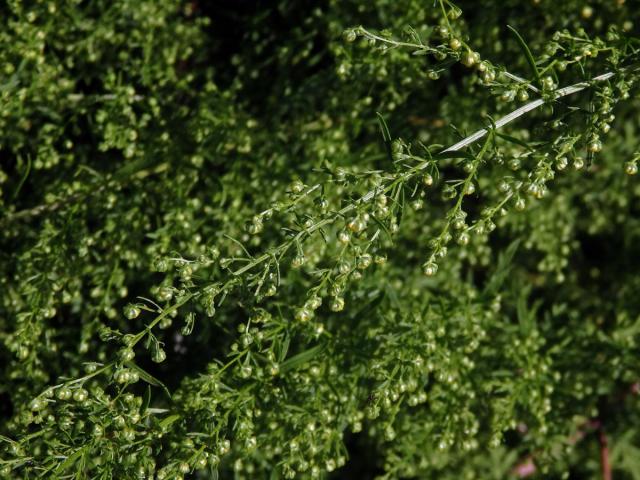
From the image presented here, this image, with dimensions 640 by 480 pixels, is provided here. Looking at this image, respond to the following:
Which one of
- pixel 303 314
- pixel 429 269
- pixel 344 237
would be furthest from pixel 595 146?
pixel 303 314

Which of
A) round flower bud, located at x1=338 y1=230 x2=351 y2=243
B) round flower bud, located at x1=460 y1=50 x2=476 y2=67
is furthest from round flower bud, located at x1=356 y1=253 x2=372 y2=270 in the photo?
round flower bud, located at x1=460 y1=50 x2=476 y2=67

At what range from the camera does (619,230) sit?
2.97 meters

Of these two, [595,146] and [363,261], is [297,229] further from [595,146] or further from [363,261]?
[595,146]

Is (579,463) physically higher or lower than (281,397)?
lower

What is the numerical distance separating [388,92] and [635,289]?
1.26 m

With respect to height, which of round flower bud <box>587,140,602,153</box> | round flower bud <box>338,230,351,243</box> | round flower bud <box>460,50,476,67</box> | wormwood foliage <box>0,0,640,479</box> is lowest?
wormwood foliage <box>0,0,640,479</box>

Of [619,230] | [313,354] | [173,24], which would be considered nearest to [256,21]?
[173,24]

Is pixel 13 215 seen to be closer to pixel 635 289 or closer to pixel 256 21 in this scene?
pixel 256 21

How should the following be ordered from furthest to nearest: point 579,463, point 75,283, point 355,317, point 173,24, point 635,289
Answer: point 579,463
point 635,289
point 173,24
point 75,283
point 355,317

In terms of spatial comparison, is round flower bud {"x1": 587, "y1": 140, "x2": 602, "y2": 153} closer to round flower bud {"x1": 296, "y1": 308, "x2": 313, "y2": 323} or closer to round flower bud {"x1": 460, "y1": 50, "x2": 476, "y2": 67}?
round flower bud {"x1": 460, "y1": 50, "x2": 476, "y2": 67}

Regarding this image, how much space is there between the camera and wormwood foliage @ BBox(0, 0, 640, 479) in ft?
5.79

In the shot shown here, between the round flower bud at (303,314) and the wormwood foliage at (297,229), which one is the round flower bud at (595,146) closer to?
the wormwood foliage at (297,229)

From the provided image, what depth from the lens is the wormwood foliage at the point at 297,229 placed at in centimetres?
176

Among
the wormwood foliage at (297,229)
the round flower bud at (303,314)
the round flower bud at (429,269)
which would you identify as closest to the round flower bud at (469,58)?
the wormwood foliage at (297,229)
